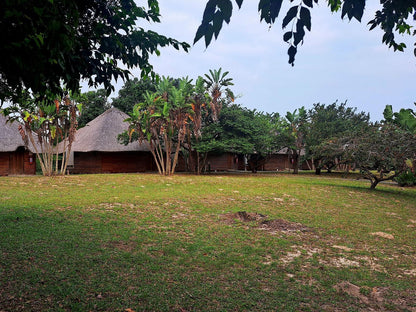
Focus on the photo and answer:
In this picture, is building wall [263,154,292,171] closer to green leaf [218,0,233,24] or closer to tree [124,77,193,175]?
tree [124,77,193,175]

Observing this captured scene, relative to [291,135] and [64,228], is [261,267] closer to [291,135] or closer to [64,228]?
[64,228]

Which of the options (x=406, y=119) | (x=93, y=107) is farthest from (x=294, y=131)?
(x=93, y=107)

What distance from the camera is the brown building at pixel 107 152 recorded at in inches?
1099

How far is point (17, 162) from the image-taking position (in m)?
26.3

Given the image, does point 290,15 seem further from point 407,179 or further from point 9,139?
point 9,139

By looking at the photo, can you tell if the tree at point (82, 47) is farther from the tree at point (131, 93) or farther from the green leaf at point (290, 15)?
the tree at point (131, 93)

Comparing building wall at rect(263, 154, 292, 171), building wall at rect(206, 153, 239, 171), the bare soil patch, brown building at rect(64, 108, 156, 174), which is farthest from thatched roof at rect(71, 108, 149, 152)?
the bare soil patch

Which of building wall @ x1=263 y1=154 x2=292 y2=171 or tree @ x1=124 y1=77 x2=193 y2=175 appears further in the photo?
building wall @ x1=263 y1=154 x2=292 y2=171

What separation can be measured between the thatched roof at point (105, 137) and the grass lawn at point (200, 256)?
52.6ft

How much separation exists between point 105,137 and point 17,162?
24.4ft

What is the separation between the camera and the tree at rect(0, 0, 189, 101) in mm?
3037

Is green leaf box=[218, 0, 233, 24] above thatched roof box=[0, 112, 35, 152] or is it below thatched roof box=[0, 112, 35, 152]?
below

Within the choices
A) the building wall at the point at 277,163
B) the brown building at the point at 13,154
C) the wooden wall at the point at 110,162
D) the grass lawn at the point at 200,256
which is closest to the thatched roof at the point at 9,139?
the brown building at the point at 13,154

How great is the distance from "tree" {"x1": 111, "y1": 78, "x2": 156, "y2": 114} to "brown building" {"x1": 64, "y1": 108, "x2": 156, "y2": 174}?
611 cm
